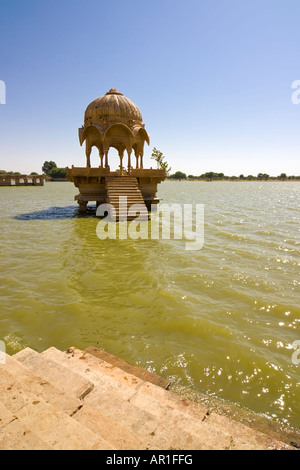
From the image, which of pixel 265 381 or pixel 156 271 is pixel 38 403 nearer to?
pixel 265 381

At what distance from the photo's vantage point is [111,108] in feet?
55.6

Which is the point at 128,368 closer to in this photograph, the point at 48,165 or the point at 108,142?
the point at 108,142

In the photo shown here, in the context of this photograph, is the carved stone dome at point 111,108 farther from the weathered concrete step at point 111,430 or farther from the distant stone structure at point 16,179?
the distant stone structure at point 16,179

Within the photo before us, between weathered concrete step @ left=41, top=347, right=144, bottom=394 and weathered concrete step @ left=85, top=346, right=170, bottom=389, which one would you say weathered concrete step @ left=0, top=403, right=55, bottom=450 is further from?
weathered concrete step @ left=85, top=346, right=170, bottom=389

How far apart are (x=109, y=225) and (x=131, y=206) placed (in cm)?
215

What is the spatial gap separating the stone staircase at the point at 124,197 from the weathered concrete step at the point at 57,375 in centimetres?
1111

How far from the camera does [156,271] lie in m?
6.79

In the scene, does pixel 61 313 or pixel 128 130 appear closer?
pixel 61 313

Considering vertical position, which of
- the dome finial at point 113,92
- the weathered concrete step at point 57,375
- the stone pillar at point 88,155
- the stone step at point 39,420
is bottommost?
the weathered concrete step at point 57,375

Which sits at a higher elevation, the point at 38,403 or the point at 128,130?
the point at 128,130

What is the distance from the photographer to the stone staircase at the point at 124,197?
46.2ft

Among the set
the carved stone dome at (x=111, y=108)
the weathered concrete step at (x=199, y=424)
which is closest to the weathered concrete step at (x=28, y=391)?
the weathered concrete step at (x=199, y=424)

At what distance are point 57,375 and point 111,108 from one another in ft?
56.5
